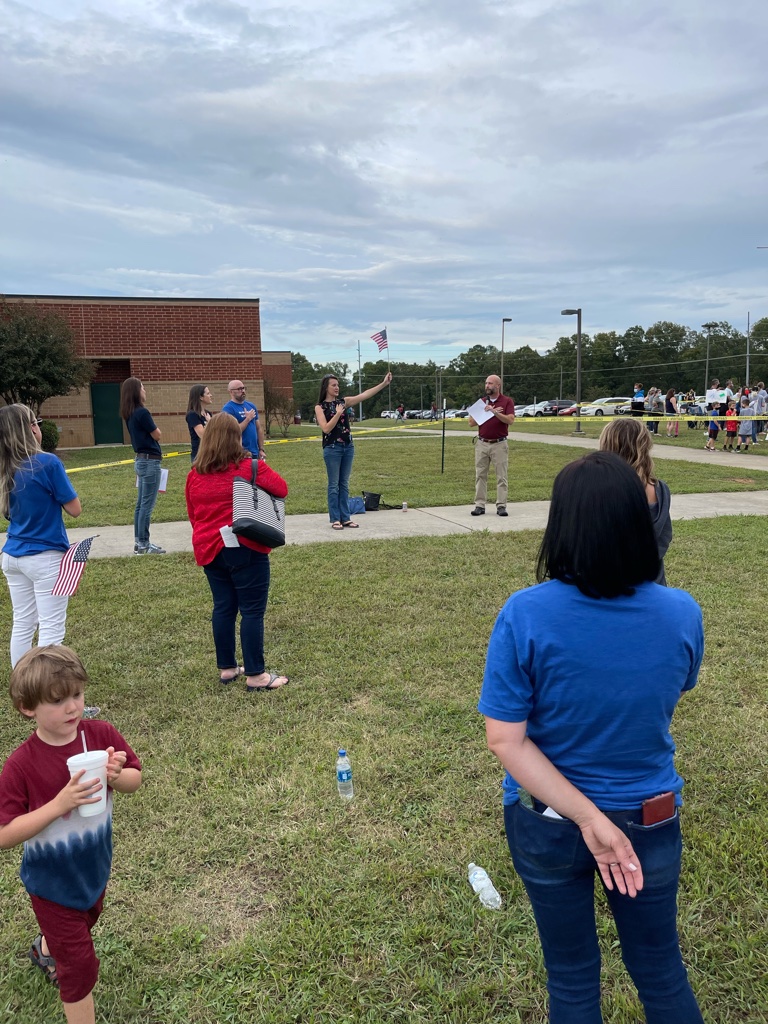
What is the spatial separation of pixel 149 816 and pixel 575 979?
2.20 m

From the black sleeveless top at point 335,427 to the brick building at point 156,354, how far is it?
18856mm

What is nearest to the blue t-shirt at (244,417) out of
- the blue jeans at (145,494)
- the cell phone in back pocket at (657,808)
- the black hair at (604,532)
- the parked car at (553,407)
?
the blue jeans at (145,494)

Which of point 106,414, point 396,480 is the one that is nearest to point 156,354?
point 106,414

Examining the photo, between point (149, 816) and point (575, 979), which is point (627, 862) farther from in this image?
point (149, 816)

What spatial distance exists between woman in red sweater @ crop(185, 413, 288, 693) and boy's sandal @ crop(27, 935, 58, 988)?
212 centimetres

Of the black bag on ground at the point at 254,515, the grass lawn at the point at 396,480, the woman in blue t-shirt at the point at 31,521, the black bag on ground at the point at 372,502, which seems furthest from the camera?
the grass lawn at the point at 396,480

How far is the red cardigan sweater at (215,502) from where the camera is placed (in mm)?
4309

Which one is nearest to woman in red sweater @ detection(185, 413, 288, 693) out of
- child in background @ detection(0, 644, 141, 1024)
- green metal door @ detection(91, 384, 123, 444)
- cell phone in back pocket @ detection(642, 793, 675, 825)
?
child in background @ detection(0, 644, 141, 1024)

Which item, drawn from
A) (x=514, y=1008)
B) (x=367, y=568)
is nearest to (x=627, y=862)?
(x=514, y=1008)

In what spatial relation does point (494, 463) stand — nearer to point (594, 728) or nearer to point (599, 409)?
point (594, 728)

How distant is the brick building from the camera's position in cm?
2733

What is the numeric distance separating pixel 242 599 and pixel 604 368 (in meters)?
122

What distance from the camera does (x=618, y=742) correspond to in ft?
5.14

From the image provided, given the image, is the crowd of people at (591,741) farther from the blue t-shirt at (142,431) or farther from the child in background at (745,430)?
the child in background at (745,430)
